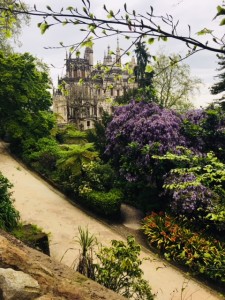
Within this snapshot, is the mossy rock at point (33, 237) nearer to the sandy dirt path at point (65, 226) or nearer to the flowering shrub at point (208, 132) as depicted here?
the sandy dirt path at point (65, 226)

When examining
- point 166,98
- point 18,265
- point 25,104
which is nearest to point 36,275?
point 18,265

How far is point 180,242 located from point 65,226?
472 centimetres

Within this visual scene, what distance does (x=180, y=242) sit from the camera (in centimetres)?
1080

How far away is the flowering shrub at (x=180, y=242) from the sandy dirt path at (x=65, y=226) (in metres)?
0.51

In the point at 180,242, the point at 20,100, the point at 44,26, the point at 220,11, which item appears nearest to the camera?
the point at 220,11

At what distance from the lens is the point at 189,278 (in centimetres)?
963

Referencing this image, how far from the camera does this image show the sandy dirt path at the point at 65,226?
355 inches

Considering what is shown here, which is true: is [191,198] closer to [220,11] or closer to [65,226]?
[65,226]

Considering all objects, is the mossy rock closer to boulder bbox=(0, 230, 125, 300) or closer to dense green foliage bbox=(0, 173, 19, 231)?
dense green foliage bbox=(0, 173, 19, 231)

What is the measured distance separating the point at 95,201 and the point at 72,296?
9.80 metres

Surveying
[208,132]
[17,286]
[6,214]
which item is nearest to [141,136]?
[208,132]

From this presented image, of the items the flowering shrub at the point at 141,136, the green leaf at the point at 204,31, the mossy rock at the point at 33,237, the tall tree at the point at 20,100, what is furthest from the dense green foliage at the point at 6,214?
the tall tree at the point at 20,100

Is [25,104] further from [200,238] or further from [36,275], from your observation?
[36,275]

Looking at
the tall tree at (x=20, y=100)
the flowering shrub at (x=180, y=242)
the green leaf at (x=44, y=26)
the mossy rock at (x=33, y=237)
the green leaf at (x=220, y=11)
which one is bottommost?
the flowering shrub at (x=180, y=242)
